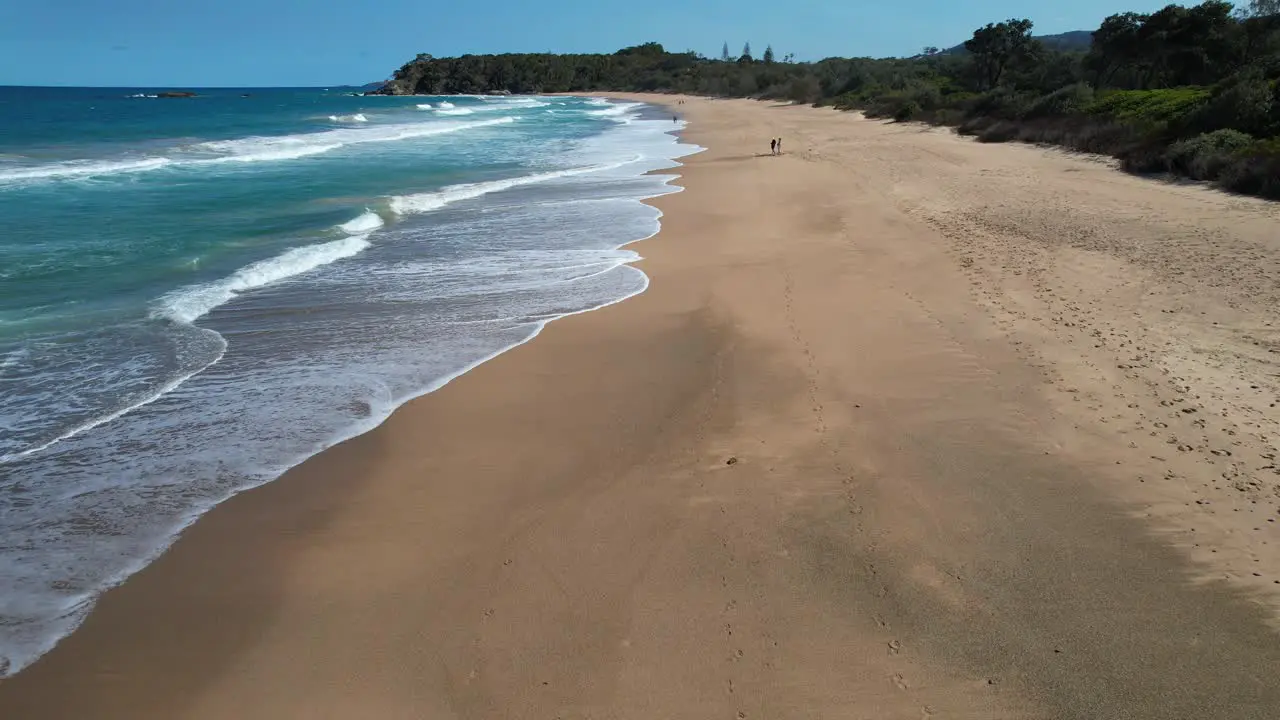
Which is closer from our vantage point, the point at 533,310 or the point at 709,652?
the point at 709,652

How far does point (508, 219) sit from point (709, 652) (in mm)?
14509

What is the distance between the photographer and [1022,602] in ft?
14.6

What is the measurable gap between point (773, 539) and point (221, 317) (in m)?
8.66

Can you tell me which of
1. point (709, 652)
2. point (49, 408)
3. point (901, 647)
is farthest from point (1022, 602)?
point (49, 408)

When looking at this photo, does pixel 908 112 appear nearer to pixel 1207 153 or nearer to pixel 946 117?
pixel 946 117

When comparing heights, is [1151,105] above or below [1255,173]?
above

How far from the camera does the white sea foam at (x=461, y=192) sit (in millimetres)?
19516

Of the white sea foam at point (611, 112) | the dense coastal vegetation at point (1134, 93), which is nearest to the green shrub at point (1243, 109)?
the dense coastal vegetation at point (1134, 93)

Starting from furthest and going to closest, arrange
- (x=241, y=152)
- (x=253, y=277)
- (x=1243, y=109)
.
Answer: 1. (x=241, y=152)
2. (x=1243, y=109)
3. (x=253, y=277)

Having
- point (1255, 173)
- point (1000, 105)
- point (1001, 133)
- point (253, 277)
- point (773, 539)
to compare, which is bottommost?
point (773, 539)

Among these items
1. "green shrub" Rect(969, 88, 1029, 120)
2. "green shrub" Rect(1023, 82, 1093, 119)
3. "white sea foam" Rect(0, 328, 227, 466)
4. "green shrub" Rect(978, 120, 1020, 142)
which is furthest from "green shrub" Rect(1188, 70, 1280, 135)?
"white sea foam" Rect(0, 328, 227, 466)

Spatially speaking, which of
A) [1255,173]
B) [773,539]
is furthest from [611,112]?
[773,539]

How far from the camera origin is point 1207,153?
17.2m

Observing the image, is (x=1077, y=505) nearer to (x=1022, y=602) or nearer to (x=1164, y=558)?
(x=1164, y=558)
